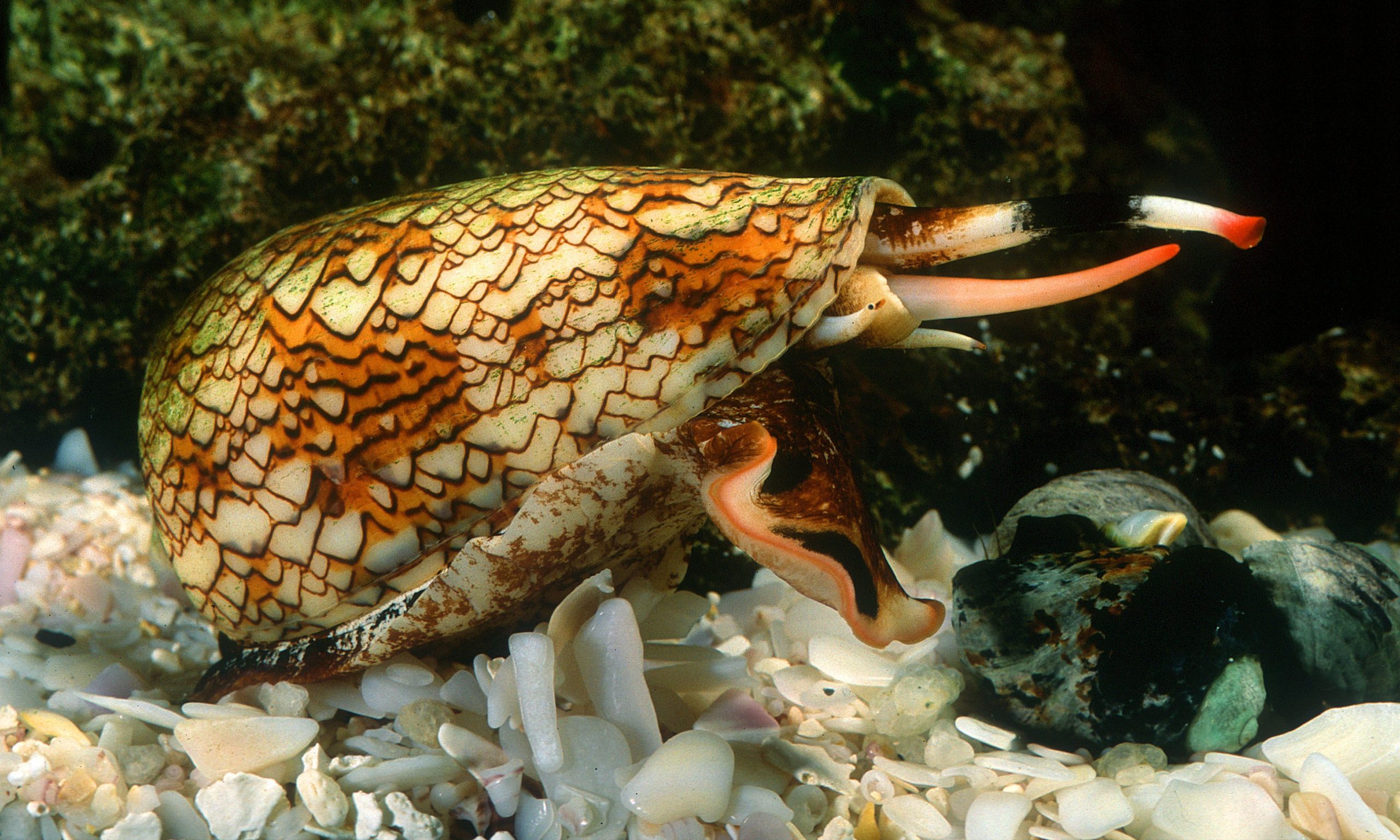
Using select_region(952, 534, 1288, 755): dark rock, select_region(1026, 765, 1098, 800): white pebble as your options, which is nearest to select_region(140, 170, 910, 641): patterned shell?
select_region(952, 534, 1288, 755): dark rock

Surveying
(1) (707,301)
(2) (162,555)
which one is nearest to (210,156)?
(2) (162,555)

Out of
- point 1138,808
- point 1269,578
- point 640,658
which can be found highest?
point 640,658

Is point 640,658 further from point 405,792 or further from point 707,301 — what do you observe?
point 707,301

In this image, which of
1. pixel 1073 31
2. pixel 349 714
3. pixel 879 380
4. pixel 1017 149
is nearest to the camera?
pixel 349 714

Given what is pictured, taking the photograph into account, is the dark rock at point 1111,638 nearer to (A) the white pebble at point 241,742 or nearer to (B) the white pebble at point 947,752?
(B) the white pebble at point 947,752

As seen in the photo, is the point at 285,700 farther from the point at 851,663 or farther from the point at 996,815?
the point at 996,815

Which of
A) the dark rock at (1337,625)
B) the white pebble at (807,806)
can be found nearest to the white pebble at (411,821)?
the white pebble at (807,806)
